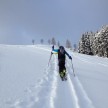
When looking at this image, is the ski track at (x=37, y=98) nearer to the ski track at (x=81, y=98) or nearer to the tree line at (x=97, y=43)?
the ski track at (x=81, y=98)

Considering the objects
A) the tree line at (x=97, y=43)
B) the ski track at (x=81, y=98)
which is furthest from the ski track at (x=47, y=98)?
the tree line at (x=97, y=43)

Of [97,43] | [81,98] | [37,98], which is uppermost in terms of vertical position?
[97,43]

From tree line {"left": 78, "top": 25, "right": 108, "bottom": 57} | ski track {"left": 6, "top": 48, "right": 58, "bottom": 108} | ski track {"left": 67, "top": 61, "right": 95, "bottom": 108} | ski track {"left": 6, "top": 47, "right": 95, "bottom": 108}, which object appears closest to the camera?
ski track {"left": 6, "top": 48, "right": 58, "bottom": 108}

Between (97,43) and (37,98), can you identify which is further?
(97,43)

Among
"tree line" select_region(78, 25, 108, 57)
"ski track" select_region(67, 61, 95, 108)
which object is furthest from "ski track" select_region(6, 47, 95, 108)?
"tree line" select_region(78, 25, 108, 57)

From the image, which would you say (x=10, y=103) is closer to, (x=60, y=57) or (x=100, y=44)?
(x=60, y=57)

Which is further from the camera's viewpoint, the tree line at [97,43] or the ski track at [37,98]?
the tree line at [97,43]

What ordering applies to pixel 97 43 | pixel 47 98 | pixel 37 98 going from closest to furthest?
pixel 37 98 < pixel 47 98 < pixel 97 43

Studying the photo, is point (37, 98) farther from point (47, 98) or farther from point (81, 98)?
point (81, 98)

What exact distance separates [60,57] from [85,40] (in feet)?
248

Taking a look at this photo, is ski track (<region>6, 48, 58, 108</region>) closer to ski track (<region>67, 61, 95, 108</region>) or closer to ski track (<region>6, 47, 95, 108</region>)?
ski track (<region>6, 47, 95, 108</region>)

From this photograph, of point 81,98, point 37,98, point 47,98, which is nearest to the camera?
point 37,98

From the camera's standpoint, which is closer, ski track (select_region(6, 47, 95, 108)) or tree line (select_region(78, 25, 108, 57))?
ski track (select_region(6, 47, 95, 108))

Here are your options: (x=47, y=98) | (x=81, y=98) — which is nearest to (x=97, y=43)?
(x=81, y=98)
